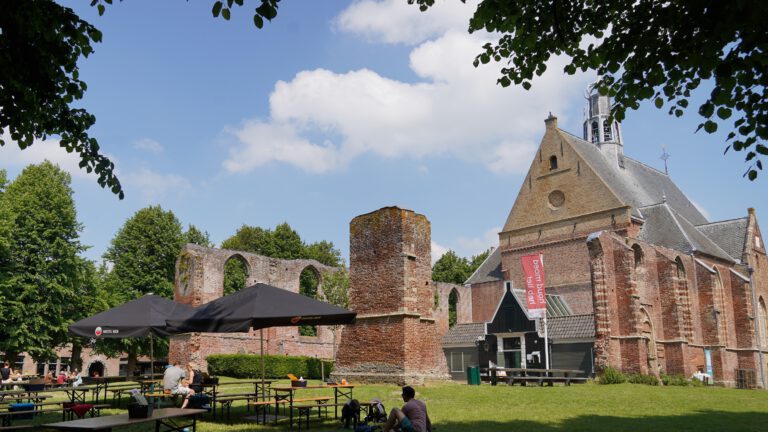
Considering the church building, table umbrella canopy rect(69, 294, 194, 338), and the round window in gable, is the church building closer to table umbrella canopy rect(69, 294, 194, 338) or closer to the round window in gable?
the round window in gable

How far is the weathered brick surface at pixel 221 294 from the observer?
26734 mm

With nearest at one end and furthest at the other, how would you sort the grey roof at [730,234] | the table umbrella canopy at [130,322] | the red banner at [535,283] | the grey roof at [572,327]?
1. the table umbrella canopy at [130,322]
2. the red banner at [535,283]
3. the grey roof at [572,327]
4. the grey roof at [730,234]

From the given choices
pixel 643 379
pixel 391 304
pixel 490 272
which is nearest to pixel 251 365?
pixel 391 304

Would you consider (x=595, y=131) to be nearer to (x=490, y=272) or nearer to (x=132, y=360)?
(x=490, y=272)

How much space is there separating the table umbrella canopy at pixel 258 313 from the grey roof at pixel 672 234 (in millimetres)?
28218

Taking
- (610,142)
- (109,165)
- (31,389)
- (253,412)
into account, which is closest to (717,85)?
(109,165)

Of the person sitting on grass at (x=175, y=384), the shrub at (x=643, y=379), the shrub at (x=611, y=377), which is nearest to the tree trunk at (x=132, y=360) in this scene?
the shrub at (x=611, y=377)

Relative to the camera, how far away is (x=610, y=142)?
4350 cm

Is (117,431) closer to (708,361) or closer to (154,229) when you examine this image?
(708,361)

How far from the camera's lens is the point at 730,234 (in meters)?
37.4

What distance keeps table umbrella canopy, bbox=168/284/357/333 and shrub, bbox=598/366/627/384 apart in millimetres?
16605

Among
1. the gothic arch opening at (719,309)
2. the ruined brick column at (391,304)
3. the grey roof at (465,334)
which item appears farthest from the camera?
the grey roof at (465,334)

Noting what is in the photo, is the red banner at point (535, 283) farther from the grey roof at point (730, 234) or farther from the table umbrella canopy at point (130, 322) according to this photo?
the table umbrella canopy at point (130, 322)

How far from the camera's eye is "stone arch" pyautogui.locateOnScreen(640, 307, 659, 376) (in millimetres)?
27750
